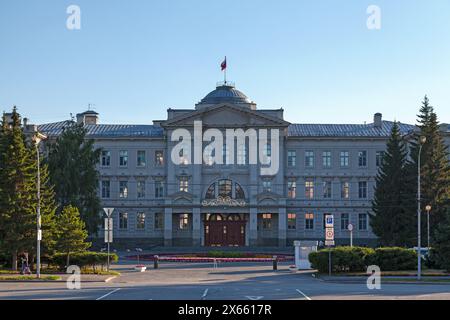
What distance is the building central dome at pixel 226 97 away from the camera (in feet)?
273

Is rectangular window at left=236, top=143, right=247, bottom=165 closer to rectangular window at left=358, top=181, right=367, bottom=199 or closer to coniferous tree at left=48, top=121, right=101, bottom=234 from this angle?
rectangular window at left=358, top=181, right=367, bottom=199

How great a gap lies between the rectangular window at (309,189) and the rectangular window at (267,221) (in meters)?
4.65

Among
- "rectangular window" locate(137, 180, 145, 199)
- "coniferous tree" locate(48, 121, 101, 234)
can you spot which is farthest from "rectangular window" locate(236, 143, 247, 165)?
"coniferous tree" locate(48, 121, 101, 234)

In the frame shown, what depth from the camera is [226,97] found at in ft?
276

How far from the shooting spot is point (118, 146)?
80.8 m

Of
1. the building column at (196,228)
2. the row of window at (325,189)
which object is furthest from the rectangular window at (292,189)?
the building column at (196,228)

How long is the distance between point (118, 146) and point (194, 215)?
1151cm

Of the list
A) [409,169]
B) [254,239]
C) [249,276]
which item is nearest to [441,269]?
[249,276]

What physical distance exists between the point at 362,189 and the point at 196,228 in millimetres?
18726

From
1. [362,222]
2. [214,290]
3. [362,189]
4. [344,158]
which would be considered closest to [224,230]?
[362,222]

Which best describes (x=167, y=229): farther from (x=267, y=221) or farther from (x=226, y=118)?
(x=226, y=118)

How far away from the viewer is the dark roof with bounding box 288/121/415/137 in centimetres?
8106

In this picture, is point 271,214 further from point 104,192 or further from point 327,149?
point 104,192

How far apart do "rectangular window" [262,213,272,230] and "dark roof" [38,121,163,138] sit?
14365 millimetres
